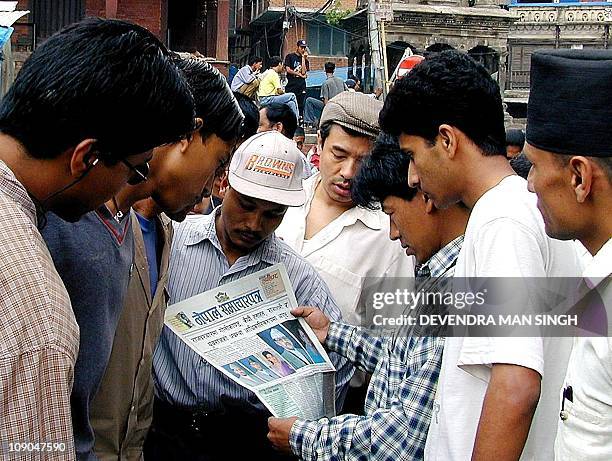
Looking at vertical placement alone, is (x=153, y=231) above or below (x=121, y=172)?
below

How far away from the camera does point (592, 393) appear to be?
1891 millimetres

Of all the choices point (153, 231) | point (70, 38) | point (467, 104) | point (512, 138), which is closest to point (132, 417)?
point (153, 231)

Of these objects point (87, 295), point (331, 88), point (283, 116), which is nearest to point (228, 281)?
point (87, 295)

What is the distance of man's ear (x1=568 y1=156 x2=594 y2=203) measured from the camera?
201 centimetres

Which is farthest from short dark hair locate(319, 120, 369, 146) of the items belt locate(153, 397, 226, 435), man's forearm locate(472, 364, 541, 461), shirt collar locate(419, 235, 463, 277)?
man's forearm locate(472, 364, 541, 461)

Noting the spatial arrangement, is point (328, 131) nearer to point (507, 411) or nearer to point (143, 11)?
point (507, 411)

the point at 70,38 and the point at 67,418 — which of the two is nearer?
the point at 67,418

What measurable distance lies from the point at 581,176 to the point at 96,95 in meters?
1.16

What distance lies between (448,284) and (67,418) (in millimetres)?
1487

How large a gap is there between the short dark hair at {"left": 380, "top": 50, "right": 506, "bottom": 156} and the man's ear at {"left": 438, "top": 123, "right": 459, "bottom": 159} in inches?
0.8

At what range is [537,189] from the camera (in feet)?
7.04

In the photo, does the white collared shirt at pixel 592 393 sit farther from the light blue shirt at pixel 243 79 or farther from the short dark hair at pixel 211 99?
the light blue shirt at pixel 243 79

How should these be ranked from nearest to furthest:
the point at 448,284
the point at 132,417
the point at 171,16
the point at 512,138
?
1. the point at 132,417
2. the point at 448,284
3. the point at 512,138
4. the point at 171,16

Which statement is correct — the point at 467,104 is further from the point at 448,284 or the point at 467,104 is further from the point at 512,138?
the point at 512,138
